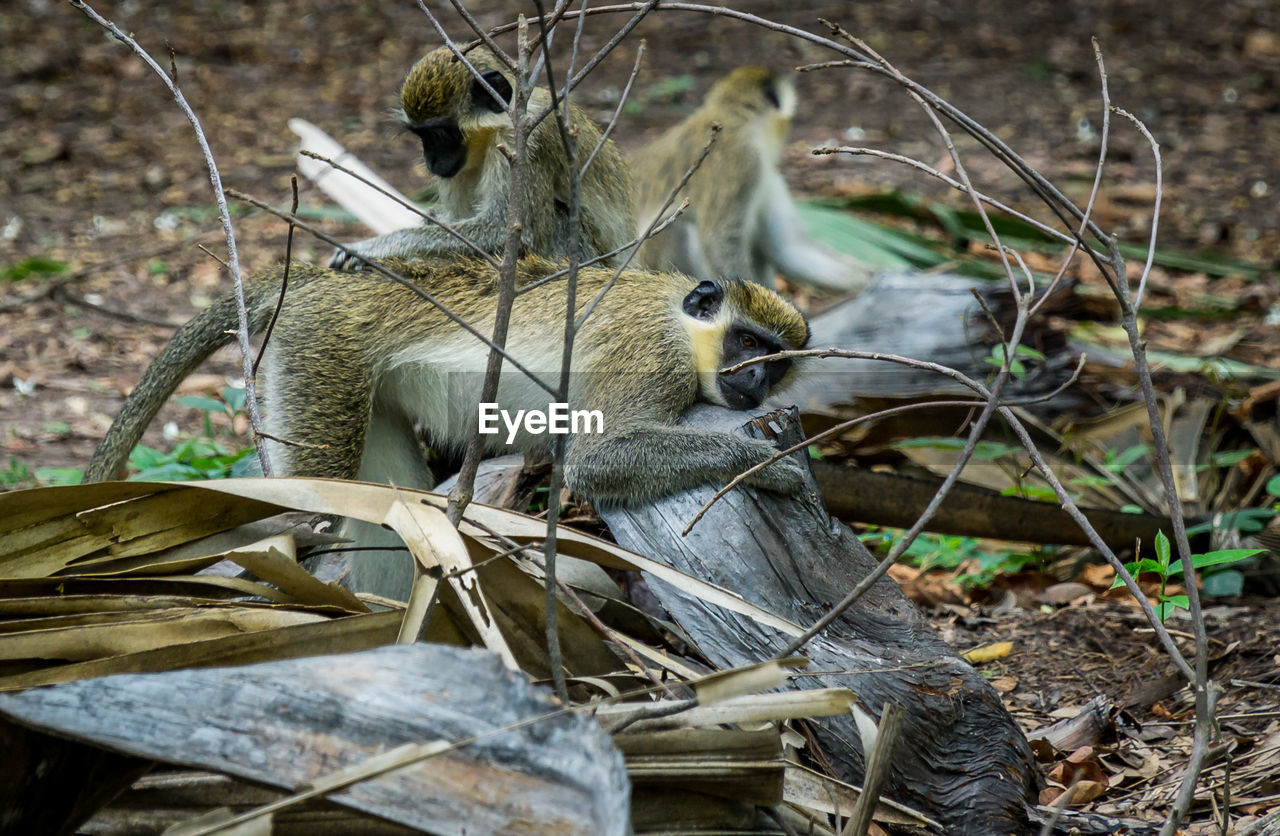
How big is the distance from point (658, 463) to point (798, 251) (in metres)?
5.47

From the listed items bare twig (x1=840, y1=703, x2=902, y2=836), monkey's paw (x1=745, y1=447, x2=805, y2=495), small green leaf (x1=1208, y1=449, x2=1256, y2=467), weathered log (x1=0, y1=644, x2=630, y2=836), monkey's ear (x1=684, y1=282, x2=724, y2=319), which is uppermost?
monkey's ear (x1=684, y1=282, x2=724, y2=319)

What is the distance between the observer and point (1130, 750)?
3.22 m

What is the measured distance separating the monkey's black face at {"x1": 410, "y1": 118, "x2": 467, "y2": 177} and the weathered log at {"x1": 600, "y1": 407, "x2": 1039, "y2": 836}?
267 centimetres

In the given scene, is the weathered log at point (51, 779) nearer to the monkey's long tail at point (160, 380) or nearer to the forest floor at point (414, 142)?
the monkey's long tail at point (160, 380)

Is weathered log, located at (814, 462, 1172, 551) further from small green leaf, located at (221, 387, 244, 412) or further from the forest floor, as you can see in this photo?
small green leaf, located at (221, 387, 244, 412)

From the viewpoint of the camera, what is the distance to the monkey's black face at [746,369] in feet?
13.1

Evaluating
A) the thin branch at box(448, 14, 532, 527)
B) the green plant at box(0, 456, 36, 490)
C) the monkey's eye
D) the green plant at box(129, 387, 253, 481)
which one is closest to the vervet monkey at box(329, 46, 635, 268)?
the monkey's eye

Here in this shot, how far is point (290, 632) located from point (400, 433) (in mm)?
2121

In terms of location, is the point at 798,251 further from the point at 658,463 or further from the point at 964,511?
the point at 658,463

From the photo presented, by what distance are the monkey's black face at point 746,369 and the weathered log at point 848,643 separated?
64 cm

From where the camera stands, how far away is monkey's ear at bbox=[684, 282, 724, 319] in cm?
419

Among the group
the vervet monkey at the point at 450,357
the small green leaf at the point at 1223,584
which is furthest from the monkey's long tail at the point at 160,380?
the small green leaf at the point at 1223,584

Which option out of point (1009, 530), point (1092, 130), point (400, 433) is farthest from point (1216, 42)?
point (400, 433)

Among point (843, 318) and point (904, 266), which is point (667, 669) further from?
point (904, 266)
